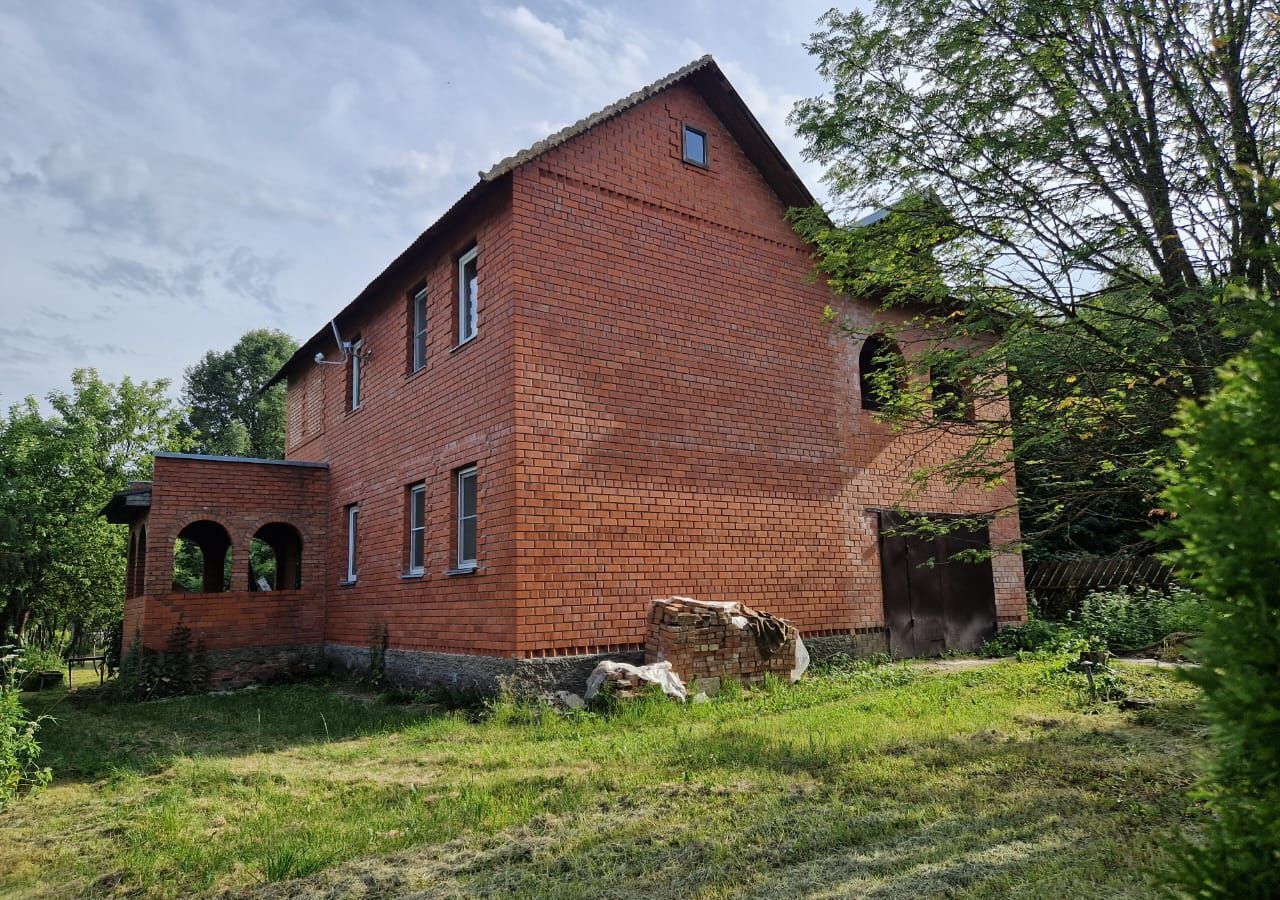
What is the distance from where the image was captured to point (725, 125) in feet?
37.1

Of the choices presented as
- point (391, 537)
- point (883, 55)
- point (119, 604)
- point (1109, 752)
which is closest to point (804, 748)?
point (1109, 752)

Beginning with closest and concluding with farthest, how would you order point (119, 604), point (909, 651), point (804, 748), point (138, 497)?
point (804, 748)
point (909, 651)
point (138, 497)
point (119, 604)

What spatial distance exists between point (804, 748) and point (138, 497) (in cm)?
1192

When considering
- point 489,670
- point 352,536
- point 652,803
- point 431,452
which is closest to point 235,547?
point 352,536

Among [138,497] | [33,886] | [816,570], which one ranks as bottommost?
[33,886]

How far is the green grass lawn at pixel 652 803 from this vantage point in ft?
12.8

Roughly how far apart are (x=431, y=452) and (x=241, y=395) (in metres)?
29.9

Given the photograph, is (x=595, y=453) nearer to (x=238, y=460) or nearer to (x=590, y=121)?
(x=590, y=121)

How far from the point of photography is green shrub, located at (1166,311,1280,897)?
1.97 m

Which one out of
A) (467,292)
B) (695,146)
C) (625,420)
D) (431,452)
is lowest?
(431,452)

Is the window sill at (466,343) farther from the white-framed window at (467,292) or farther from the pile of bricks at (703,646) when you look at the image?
the pile of bricks at (703,646)

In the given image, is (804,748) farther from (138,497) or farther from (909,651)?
(138,497)

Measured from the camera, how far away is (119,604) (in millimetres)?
27000

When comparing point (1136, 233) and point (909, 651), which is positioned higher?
point (1136, 233)
